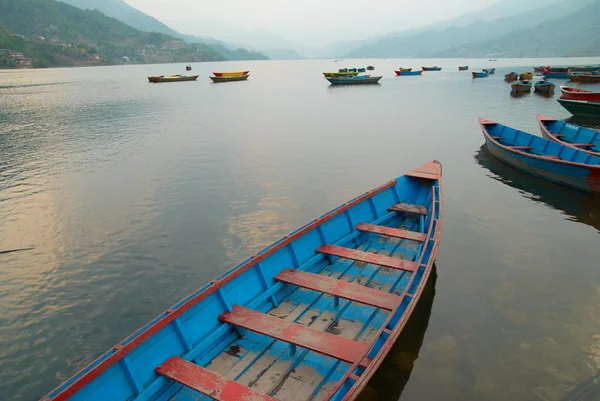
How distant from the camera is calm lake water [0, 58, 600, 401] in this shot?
308 inches

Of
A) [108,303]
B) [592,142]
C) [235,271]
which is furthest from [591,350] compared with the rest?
[592,142]

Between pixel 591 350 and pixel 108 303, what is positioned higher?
pixel 108 303

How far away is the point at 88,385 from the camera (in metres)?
4.94

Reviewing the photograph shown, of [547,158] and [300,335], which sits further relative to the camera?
[547,158]

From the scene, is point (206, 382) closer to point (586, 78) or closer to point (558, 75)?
point (586, 78)

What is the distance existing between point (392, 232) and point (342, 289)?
12.1 ft

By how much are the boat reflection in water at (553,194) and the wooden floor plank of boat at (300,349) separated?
34.6 feet

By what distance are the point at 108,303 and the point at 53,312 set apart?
1.39 m

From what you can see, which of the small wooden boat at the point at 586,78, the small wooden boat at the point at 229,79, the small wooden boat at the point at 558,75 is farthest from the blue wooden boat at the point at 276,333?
the small wooden boat at the point at 558,75

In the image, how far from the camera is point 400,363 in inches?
306

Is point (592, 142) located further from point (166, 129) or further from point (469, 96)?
point (469, 96)

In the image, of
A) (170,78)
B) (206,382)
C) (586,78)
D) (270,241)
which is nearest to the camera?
(206,382)

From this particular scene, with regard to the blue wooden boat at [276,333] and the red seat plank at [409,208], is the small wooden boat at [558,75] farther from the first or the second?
the blue wooden boat at [276,333]

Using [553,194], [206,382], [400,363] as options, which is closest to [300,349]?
[206,382]
